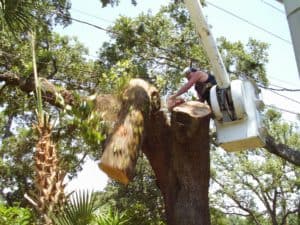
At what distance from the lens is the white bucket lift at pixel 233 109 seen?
529 cm

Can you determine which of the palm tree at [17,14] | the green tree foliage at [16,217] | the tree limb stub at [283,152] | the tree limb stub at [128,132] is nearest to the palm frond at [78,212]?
the tree limb stub at [128,132]

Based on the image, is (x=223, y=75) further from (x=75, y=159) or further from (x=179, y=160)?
(x=75, y=159)

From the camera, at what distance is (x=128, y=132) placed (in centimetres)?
513

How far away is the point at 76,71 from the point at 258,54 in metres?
4.39

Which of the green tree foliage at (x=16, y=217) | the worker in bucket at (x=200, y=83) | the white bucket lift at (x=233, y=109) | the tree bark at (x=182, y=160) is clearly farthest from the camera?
the tree bark at (x=182, y=160)

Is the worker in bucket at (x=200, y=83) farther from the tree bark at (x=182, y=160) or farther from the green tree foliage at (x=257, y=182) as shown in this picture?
the green tree foliage at (x=257, y=182)

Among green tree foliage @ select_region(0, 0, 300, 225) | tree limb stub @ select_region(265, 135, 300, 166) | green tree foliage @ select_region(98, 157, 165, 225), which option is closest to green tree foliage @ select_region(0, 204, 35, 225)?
green tree foliage @ select_region(0, 0, 300, 225)

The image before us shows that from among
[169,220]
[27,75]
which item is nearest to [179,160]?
[169,220]

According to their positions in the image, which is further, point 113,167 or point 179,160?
point 179,160

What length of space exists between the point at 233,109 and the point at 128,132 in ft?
4.06

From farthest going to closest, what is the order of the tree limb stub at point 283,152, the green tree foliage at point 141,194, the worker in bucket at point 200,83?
1. the green tree foliage at point 141,194
2. the tree limb stub at point 283,152
3. the worker in bucket at point 200,83

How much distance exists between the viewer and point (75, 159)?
14.8m

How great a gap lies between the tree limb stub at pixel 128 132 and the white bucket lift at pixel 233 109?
820mm

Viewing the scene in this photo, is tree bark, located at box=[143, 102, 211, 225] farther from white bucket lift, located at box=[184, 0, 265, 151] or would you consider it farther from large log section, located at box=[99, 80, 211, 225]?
white bucket lift, located at box=[184, 0, 265, 151]
